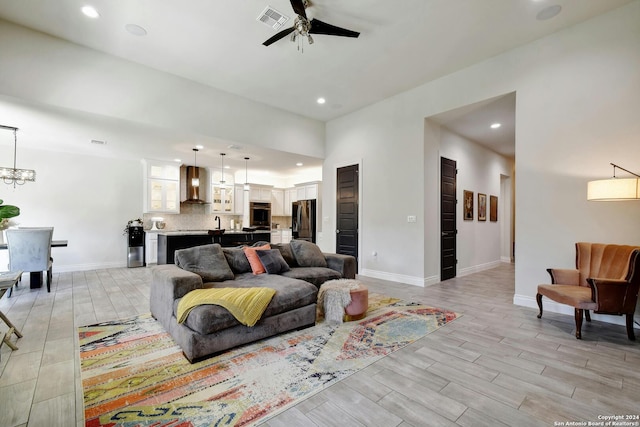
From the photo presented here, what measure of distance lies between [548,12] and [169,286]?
498cm

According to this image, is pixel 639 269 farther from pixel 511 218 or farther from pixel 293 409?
pixel 511 218

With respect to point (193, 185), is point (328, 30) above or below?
above

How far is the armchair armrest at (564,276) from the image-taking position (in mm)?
3133

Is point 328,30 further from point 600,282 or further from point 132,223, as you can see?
point 132,223

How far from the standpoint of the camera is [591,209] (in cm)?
323

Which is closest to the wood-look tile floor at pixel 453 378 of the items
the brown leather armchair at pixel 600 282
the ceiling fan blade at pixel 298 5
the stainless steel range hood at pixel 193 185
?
the brown leather armchair at pixel 600 282

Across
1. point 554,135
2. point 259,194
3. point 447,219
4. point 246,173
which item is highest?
point 246,173

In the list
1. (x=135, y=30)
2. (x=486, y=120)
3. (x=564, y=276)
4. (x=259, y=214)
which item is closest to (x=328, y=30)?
(x=135, y=30)

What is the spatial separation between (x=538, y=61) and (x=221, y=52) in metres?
4.25

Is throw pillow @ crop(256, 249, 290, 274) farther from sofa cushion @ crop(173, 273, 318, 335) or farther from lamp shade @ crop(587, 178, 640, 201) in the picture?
lamp shade @ crop(587, 178, 640, 201)

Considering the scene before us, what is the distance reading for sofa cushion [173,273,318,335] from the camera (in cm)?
217

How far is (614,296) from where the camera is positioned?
260 centimetres

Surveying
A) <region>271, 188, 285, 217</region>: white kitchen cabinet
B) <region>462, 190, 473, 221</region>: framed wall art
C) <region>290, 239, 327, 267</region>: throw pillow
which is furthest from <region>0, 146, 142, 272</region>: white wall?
<region>462, 190, 473, 221</region>: framed wall art

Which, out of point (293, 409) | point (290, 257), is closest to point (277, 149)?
point (290, 257)
